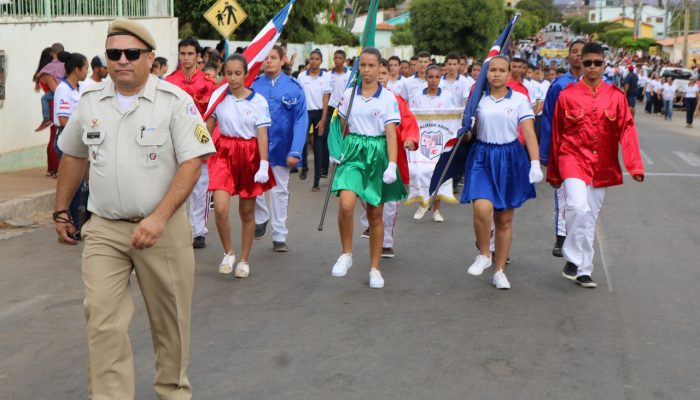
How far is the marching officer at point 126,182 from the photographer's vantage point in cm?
461

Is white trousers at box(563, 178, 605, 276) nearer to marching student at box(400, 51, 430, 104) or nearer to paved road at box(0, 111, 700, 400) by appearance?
paved road at box(0, 111, 700, 400)

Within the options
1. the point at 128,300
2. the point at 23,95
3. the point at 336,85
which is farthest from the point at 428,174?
the point at 128,300

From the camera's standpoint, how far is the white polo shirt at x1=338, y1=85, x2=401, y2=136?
8242 millimetres

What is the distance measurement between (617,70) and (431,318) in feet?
157

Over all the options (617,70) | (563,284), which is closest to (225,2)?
(563,284)

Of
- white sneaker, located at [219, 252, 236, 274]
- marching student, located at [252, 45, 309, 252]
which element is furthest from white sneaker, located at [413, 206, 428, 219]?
white sneaker, located at [219, 252, 236, 274]

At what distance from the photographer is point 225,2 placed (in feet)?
53.3

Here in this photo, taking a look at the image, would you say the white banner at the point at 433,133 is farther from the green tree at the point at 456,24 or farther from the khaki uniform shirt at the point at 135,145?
the green tree at the point at 456,24

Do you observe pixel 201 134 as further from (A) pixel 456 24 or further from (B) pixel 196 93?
(A) pixel 456 24

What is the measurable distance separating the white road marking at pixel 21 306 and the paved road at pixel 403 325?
0.03m

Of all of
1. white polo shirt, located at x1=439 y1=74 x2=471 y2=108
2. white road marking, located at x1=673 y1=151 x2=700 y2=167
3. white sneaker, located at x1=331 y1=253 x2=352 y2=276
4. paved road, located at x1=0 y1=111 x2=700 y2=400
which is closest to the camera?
paved road, located at x1=0 y1=111 x2=700 y2=400

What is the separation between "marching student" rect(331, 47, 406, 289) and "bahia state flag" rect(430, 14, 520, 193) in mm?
583

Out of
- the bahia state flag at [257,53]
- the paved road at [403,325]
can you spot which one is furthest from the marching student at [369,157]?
the bahia state flag at [257,53]

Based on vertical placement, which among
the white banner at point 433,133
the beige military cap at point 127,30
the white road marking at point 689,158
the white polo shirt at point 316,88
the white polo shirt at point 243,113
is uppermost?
the beige military cap at point 127,30
